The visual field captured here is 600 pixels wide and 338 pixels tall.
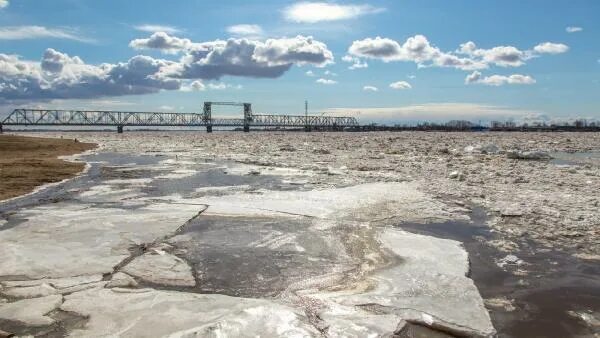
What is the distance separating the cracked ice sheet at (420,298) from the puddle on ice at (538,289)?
19 centimetres

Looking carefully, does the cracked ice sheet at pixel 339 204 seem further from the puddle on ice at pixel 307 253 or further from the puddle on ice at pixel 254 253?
the puddle on ice at pixel 254 253

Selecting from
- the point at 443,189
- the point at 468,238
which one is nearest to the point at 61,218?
the point at 468,238

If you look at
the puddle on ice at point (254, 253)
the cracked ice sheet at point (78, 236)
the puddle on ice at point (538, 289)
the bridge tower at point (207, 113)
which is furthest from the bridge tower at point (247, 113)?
the puddle on ice at point (538, 289)

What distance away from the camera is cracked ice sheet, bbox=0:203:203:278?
6031 mm

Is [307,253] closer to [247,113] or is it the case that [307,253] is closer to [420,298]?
[420,298]

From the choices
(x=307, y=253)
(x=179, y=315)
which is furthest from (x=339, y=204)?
(x=179, y=315)

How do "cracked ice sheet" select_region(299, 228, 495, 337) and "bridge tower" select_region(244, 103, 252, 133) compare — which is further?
"bridge tower" select_region(244, 103, 252, 133)

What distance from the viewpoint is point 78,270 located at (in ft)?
19.3

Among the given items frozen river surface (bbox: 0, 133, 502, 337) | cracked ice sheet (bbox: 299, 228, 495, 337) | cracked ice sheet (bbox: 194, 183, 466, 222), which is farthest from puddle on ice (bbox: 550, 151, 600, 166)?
cracked ice sheet (bbox: 299, 228, 495, 337)

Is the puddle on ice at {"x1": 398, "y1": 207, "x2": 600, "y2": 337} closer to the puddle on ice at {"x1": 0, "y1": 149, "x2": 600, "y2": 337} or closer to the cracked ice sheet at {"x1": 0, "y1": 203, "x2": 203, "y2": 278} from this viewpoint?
the puddle on ice at {"x1": 0, "y1": 149, "x2": 600, "y2": 337}

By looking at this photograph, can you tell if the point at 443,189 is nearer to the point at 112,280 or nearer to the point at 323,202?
the point at 323,202

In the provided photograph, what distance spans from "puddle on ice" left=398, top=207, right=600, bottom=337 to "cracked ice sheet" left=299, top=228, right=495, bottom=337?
0.62 feet

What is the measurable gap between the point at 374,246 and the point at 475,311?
251 centimetres

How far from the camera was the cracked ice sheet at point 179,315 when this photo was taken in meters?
4.10
